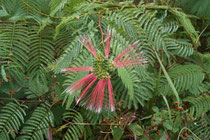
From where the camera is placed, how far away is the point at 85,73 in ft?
→ 3.75

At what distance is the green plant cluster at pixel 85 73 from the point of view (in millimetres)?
1254

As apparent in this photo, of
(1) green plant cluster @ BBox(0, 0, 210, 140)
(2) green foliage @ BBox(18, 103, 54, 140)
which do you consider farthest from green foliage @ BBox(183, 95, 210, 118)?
(2) green foliage @ BBox(18, 103, 54, 140)

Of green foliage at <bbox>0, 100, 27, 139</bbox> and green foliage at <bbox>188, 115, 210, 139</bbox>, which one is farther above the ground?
green foliage at <bbox>0, 100, 27, 139</bbox>

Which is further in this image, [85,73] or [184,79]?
[184,79]

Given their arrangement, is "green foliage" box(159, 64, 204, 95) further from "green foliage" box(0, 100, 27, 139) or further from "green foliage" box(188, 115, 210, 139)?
"green foliage" box(0, 100, 27, 139)

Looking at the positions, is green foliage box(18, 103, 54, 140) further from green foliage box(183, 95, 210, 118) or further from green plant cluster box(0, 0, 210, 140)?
green foliage box(183, 95, 210, 118)

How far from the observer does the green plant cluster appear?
1254 millimetres

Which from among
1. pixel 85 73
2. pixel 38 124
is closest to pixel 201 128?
pixel 85 73

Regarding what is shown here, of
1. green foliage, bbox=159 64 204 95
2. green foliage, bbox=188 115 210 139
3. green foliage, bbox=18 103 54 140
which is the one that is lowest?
green foliage, bbox=188 115 210 139

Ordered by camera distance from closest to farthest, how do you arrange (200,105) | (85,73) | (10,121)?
(85,73), (10,121), (200,105)

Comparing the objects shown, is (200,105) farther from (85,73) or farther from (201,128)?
(85,73)

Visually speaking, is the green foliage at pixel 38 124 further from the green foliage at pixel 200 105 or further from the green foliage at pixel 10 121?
the green foliage at pixel 200 105

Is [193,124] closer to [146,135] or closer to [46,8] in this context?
[146,135]

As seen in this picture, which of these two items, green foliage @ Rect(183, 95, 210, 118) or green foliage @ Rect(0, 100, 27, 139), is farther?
green foliage @ Rect(183, 95, 210, 118)
